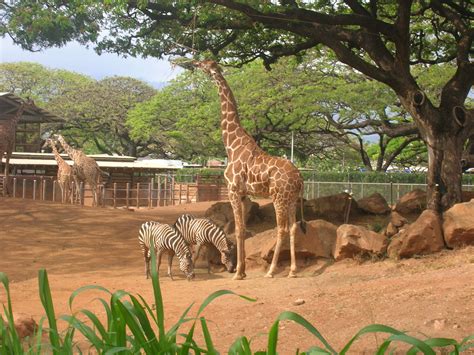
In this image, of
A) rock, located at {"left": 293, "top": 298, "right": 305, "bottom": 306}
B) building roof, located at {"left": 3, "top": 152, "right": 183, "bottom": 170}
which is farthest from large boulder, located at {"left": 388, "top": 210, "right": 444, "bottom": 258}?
building roof, located at {"left": 3, "top": 152, "right": 183, "bottom": 170}

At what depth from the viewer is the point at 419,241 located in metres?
10.2

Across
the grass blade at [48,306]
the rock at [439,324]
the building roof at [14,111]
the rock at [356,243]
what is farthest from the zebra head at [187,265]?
the building roof at [14,111]

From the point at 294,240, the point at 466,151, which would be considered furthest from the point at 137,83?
the point at 294,240

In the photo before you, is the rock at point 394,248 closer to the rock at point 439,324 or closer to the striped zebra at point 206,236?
the striped zebra at point 206,236

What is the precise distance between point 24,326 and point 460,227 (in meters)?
6.84

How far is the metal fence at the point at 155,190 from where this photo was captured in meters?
26.3

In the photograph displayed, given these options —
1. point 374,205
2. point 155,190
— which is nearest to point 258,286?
point 374,205

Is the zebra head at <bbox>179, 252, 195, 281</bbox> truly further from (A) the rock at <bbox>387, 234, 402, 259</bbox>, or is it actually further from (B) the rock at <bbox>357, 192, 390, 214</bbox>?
(B) the rock at <bbox>357, 192, 390, 214</bbox>

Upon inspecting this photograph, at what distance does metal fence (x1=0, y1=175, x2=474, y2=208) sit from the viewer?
26.3 metres

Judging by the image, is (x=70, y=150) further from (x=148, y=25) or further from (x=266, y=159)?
(x=266, y=159)

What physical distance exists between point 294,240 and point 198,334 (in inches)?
192

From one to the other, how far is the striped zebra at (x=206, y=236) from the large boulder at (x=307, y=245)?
0.40 m

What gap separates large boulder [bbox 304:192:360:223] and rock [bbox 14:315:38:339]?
9885 millimetres

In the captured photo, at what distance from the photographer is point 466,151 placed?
1501cm
